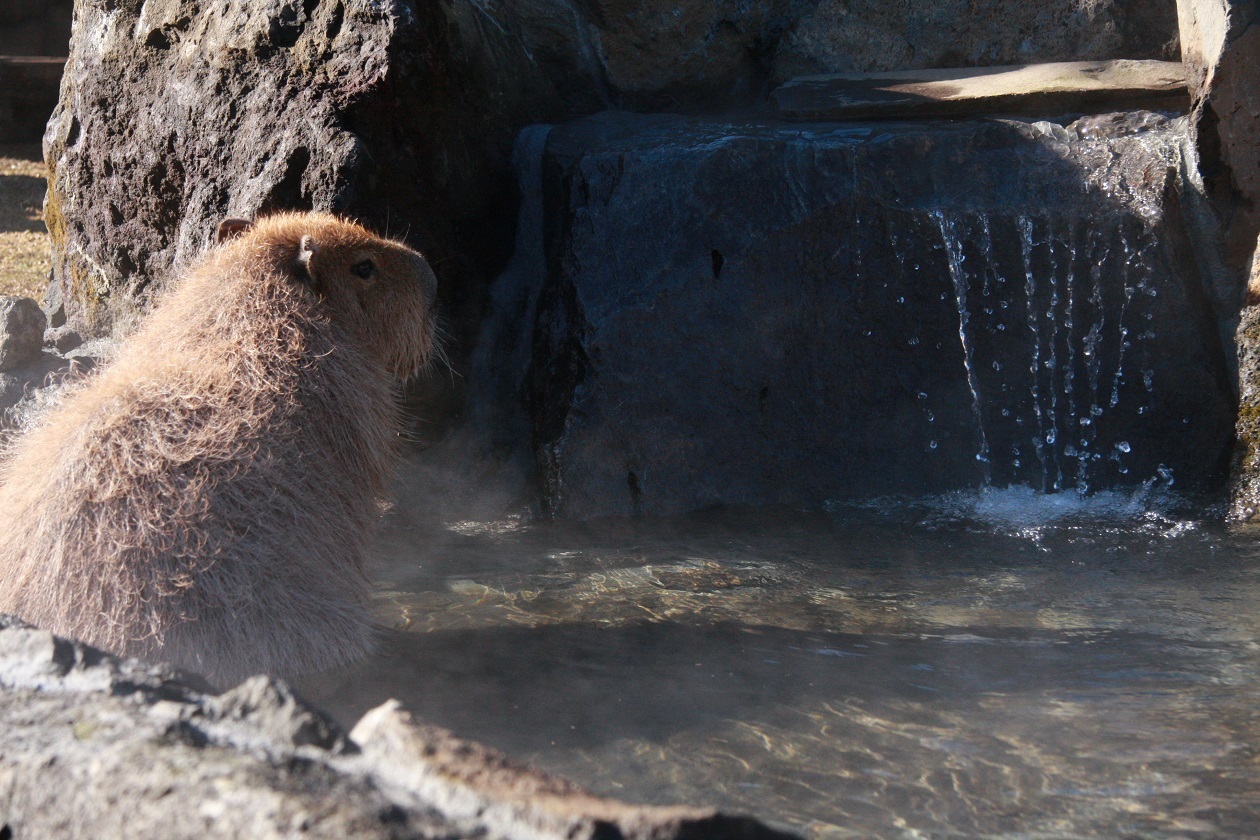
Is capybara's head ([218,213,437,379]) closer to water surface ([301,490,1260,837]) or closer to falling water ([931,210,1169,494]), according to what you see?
water surface ([301,490,1260,837])

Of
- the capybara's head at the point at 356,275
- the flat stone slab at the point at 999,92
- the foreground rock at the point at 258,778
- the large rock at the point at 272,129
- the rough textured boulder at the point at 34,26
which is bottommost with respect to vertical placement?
the foreground rock at the point at 258,778

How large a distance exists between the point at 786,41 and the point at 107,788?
5400mm

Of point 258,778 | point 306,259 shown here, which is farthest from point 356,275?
point 258,778

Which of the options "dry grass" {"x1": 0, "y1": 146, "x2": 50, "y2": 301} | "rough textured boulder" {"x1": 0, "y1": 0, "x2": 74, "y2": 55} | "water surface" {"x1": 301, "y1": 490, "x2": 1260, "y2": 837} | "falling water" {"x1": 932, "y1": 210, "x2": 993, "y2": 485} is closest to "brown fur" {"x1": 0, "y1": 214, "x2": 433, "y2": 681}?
"water surface" {"x1": 301, "y1": 490, "x2": 1260, "y2": 837}

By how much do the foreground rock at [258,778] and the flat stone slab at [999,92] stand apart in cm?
428

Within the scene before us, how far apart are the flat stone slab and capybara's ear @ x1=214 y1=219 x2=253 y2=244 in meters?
2.80

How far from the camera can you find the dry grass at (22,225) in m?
7.24

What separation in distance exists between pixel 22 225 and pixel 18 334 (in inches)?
159

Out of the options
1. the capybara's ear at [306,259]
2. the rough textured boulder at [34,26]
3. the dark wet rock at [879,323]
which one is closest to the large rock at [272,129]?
the dark wet rock at [879,323]

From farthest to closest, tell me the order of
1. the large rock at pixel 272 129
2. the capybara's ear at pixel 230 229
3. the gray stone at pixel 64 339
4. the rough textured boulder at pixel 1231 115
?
the gray stone at pixel 64 339 → the rough textured boulder at pixel 1231 115 → the large rock at pixel 272 129 → the capybara's ear at pixel 230 229

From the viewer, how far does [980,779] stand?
251 cm

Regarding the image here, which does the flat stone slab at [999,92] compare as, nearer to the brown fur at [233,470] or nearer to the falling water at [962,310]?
the falling water at [962,310]

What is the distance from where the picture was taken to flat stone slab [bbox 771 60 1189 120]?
501cm

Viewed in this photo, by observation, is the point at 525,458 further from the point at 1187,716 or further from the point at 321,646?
the point at 1187,716
